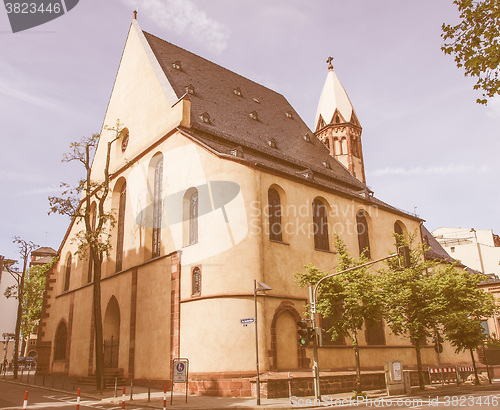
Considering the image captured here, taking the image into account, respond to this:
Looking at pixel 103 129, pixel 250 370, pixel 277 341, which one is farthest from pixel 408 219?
pixel 103 129

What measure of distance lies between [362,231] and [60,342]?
24.2 m

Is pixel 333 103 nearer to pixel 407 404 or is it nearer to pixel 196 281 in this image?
pixel 196 281

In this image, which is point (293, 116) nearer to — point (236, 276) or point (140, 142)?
point (140, 142)

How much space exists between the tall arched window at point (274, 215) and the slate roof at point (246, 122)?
141cm

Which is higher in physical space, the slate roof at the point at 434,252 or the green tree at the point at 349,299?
the slate roof at the point at 434,252

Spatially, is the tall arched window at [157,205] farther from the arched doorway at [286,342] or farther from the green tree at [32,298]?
the green tree at [32,298]

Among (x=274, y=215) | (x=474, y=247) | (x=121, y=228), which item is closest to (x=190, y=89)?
(x=121, y=228)

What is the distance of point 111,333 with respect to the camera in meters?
28.0

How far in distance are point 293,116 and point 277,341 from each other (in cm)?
2380

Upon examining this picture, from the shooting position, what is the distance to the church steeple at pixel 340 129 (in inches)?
1628

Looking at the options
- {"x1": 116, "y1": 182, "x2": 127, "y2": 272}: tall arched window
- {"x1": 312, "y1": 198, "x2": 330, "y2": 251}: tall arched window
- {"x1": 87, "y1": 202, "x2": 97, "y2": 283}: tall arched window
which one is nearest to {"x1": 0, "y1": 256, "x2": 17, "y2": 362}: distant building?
{"x1": 87, "y1": 202, "x2": 97, "y2": 283}: tall arched window

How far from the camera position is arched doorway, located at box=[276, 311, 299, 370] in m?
21.3

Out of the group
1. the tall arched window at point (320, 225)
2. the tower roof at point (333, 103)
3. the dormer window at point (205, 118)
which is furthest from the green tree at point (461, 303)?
the tower roof at point (333, 103)

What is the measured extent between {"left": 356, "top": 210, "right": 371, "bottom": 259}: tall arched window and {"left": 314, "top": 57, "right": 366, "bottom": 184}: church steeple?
10.3m
